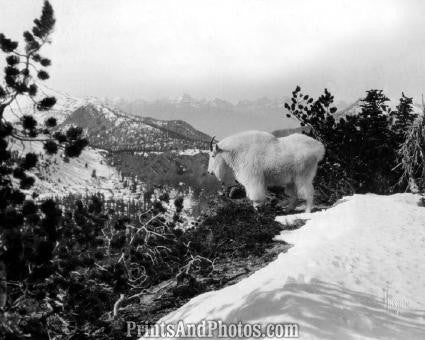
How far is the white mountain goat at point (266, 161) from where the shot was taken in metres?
12.2

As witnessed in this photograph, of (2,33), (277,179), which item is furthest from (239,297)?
(277,179)

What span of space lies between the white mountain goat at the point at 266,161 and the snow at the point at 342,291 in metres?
2.80

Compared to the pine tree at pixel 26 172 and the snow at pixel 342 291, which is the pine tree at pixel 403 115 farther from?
the pine tree at pixel 26 172

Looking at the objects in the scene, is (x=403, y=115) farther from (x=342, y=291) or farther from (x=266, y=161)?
(x=342, y=291)

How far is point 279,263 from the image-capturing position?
748 centimetres

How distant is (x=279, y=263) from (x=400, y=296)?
2044 millimetres

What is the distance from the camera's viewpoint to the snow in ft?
16.3

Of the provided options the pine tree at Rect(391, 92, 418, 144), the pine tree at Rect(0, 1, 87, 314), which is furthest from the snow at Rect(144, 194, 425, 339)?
the pine tree at Rect(391, 92, 418, 144)

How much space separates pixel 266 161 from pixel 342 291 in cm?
653

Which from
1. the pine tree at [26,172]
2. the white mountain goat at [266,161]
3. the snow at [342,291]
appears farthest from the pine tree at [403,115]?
the pine tree at [26,172]

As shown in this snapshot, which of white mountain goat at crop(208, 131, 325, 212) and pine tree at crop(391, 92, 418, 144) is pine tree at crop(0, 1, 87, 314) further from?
pine tree at crop(391, 92, 418, 144)

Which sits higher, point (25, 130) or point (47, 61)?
point (47, 61)

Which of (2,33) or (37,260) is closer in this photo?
(37,260)

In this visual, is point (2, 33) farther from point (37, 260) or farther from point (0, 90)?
point (37, 260)
